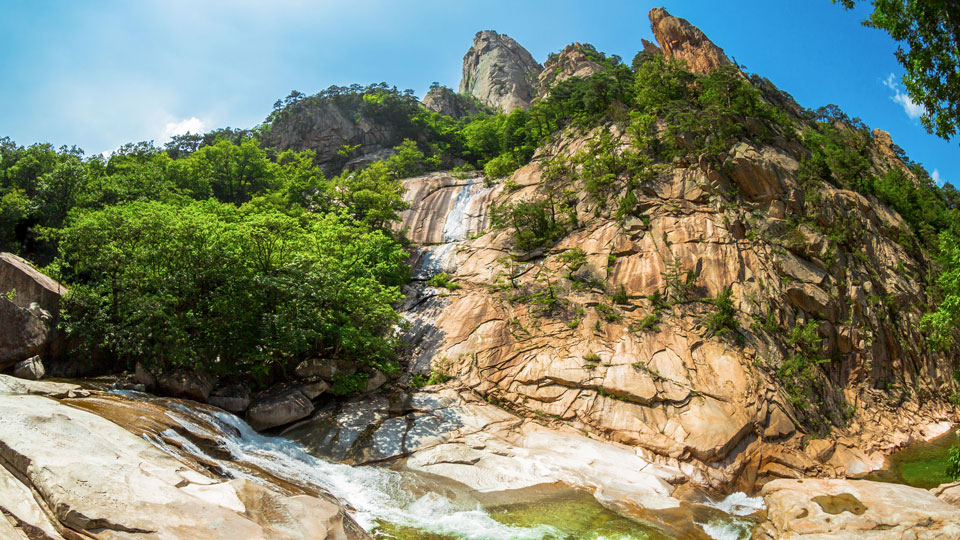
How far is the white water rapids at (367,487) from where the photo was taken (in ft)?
36.1

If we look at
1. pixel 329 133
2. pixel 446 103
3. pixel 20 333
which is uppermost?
pixel 446 103

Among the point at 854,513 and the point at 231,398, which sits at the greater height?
the point at 854,513

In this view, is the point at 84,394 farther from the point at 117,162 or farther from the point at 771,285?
the point at 117,162

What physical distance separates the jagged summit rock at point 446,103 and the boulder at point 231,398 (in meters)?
60.6

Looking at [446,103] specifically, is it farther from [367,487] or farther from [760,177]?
[367,487]

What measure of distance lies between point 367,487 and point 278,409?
5.28 m

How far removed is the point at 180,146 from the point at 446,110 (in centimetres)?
3489

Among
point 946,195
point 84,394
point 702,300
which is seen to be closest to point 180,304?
point 84,394

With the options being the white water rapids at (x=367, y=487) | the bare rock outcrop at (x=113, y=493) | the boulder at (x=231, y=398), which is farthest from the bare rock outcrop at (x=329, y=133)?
the bare rock outcrop at (x=113, y=493)

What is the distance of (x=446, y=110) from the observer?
2901 inches

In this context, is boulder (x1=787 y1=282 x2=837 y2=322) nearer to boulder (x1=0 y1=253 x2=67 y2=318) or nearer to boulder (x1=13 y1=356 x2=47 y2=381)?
boulder (x1=13 y1=356 x2=47 y2=381)

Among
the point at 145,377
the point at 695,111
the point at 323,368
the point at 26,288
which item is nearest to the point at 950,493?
the point at 323,368

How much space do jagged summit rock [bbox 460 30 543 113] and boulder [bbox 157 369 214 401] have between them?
73.4m

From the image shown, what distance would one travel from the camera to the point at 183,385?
16.5 metres
